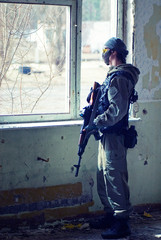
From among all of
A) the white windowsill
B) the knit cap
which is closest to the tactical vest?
the knit cap

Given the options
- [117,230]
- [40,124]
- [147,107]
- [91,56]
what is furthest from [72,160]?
[91,56]

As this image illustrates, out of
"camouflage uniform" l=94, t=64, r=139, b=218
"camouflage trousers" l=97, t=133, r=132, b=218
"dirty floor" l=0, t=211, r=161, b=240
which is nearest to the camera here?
"camouflage uniform" l=94, t=64, r=139, b=218

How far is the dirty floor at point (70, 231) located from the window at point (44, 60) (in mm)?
985

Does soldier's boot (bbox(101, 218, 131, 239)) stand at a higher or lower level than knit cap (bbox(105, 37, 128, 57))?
lower

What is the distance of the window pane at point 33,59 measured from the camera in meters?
3.56

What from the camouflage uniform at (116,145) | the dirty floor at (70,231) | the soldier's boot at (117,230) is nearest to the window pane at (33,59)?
the camouflage uniform at (116,145)

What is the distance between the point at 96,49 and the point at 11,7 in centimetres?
100

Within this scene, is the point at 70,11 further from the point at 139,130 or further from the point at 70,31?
the point at 139,130

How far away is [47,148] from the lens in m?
3.61

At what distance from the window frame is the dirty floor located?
38.4 inches

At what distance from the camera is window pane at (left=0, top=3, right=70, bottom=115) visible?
356cm

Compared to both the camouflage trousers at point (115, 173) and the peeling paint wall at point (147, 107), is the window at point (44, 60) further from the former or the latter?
the camouflage trousers at point (115, 173)

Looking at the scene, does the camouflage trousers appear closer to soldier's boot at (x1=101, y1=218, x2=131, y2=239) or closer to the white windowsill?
soldier's boot at (x1=101, y1=218, x2=131, y2=239)

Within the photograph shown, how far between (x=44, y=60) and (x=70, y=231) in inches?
62.7
